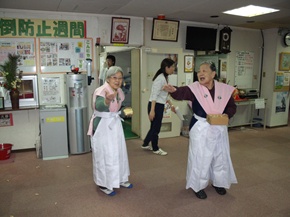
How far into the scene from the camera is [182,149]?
4387 mm

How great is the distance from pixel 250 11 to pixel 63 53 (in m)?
3.23

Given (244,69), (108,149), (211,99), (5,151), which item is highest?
(244,69)

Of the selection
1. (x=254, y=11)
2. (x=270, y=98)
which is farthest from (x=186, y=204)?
(x=270, y=98)

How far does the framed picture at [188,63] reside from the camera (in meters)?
5.14

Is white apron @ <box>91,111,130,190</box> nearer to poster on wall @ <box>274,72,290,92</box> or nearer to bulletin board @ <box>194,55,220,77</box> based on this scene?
bulletin board @ <box>194,55,220,77</box>

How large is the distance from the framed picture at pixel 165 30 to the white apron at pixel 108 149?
8.46ft

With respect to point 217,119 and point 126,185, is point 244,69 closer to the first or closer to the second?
point 217,119

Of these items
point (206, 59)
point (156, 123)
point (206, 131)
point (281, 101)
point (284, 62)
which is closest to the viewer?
point (206, 131)

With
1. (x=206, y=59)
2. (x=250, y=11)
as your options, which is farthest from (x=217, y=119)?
(x=206, y=59)

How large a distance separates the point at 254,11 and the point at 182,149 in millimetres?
2637

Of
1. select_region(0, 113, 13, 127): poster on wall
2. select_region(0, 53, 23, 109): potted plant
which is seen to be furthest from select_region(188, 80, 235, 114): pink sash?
select_region(0, 113, 13, 127): poster on wall

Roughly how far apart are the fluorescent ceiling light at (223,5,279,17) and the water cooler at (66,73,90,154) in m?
2.69

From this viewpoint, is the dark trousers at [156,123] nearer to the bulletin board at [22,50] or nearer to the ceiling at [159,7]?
the ceiling at [159,7]

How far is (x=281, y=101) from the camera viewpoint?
6.17m
